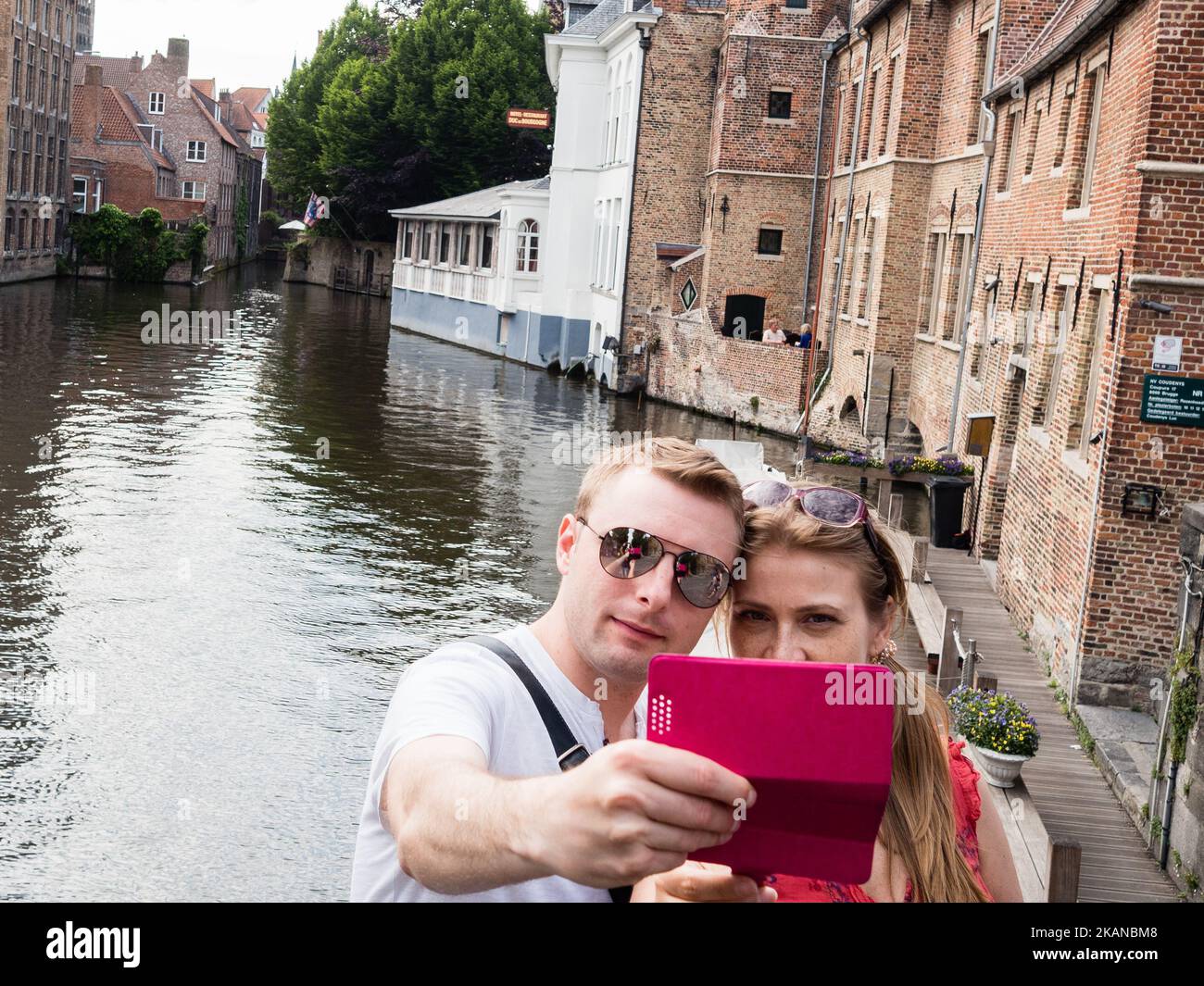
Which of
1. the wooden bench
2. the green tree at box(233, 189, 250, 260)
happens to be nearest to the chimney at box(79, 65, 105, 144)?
the green tree at box(233, 189, 250, 260)

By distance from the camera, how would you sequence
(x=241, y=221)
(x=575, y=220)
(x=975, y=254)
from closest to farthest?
(x=975, y=254) → (x=575, y=220) → (x=241, y=221)

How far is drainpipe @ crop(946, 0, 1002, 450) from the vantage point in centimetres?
2105

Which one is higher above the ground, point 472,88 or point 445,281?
point 472,88

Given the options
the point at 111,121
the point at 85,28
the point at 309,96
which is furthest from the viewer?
the point at 85,28

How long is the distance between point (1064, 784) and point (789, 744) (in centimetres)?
928

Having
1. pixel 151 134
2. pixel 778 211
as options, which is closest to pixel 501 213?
pixel 778 211

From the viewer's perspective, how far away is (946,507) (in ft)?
62.8

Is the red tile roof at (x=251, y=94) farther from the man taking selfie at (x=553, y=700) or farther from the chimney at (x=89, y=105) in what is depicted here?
the man taking selfie at (x=553, y=700)

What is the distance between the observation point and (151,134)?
7725cm

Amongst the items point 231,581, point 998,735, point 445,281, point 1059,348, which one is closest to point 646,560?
point 998,735

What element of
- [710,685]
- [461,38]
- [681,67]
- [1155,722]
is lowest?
[1155,722]

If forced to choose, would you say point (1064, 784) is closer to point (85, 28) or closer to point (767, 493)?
point (767, 493)
